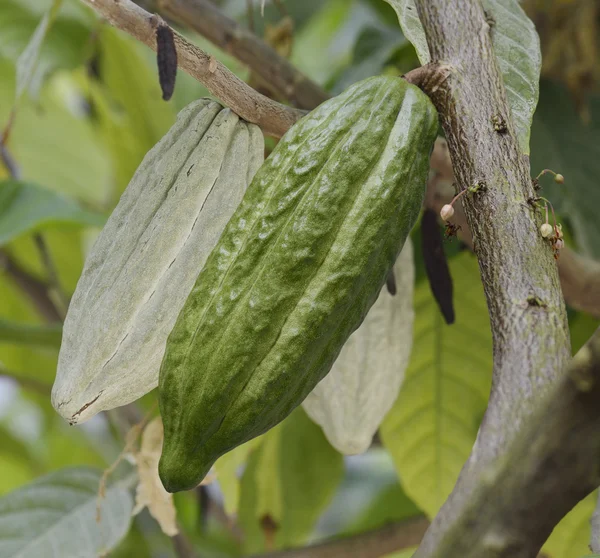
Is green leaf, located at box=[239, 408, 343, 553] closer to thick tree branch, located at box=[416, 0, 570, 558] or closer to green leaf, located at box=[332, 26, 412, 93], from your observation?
green leaf, located at box=[332, 26, 412, 93]

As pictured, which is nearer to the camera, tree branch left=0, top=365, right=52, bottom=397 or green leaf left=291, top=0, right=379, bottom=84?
tree branch left=0, top=365, right=52, bottom=397

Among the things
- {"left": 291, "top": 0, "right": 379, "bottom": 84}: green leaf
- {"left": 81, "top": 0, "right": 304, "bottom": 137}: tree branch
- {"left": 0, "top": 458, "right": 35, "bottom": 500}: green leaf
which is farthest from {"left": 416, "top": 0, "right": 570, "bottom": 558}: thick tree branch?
{"left": 0, "top": 458, "right": 35, "bottom": 500}: green leaf

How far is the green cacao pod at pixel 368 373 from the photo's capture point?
0.77m

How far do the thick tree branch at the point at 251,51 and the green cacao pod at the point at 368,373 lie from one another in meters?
0.27

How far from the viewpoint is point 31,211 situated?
1043mm

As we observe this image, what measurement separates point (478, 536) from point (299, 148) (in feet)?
0.97

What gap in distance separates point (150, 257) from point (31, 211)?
1.64 ft

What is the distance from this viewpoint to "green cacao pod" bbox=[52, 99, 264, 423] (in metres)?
0.59

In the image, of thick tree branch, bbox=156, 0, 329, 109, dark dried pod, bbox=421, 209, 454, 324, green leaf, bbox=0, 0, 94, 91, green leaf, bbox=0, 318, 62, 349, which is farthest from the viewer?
green leaf, bbox=0, 0, 94, 91

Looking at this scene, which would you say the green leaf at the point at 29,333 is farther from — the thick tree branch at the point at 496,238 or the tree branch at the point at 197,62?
the thick tree branch at the point at 496,238

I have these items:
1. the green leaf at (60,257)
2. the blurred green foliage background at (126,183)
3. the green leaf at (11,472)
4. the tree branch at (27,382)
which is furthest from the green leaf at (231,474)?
the green leaf at (11,472)

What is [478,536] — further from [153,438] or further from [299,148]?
[153,438]

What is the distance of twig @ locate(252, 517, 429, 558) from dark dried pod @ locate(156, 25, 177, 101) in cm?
80

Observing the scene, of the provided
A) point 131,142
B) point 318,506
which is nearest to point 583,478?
point 318,506
